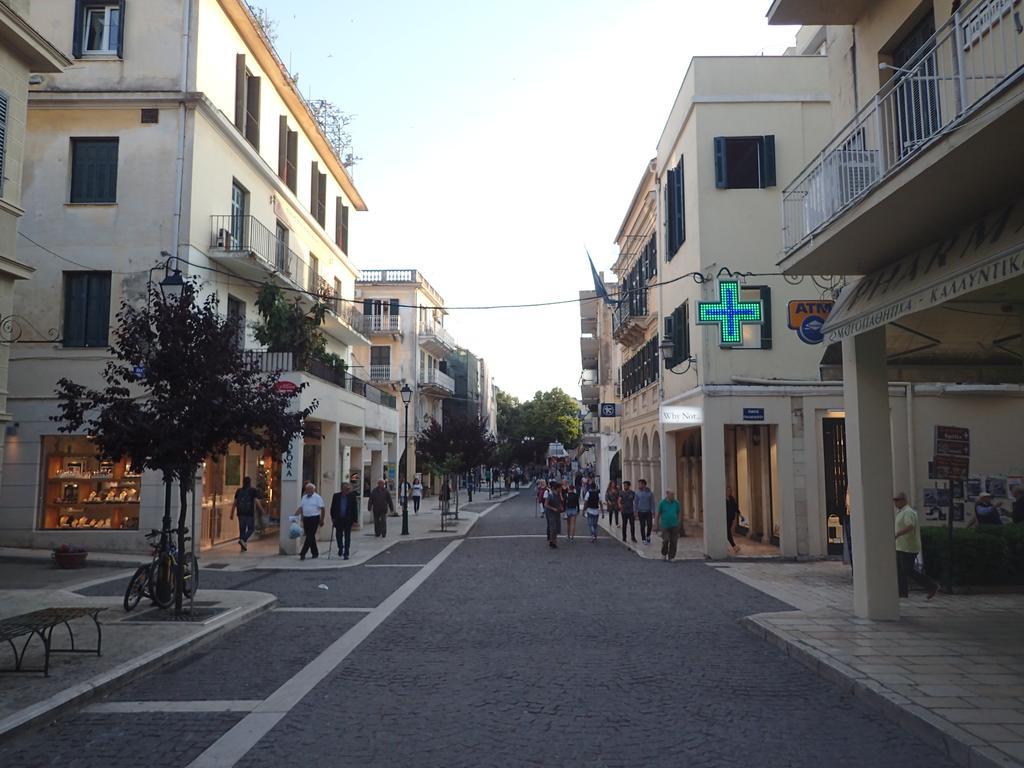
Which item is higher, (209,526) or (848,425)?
(848,425)

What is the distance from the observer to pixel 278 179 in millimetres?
24938

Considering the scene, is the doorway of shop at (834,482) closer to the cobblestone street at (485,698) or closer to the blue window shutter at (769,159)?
the blue window shutter at (769,159)

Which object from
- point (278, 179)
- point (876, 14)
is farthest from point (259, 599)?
point (278, 179)

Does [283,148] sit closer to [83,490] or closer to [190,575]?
[83,490]

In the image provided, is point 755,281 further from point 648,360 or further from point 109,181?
point 109,181

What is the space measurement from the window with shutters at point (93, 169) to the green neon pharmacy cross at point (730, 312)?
1433cm

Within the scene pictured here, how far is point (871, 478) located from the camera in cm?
1023

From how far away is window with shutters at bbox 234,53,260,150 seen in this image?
22.2 m

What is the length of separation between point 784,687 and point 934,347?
6.63 meters

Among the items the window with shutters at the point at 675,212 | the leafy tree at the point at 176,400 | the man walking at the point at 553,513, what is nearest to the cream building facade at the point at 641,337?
the window with shutters at the point at 675,212

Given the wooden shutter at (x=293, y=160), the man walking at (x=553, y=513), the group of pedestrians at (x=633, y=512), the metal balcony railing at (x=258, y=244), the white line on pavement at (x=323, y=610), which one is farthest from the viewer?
the wooden shutter at (x=293, y=160)

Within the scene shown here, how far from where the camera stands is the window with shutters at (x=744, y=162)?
1991 cm

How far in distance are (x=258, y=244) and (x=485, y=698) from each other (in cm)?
1834

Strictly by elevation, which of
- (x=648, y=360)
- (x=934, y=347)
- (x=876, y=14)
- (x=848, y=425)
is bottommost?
(x=848, y=425)
